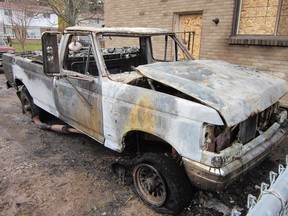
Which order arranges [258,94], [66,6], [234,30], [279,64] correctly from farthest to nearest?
[66,6] < [234,30] < [279,64] < [258,94]

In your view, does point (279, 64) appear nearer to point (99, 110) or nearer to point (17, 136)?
point (99, 110)

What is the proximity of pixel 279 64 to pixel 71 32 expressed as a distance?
14.9 feet

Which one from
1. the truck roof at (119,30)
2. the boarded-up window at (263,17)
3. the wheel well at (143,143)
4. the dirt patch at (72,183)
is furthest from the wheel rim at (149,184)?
the boarded-up window at (263,17)

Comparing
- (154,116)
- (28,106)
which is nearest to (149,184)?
(154,116)

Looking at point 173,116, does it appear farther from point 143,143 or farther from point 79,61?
point 79,61

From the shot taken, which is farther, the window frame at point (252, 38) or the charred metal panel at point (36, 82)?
the window frame at point (252, 38)

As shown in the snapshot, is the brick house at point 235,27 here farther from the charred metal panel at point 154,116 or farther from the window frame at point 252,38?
the charred metal panel at point 154,116

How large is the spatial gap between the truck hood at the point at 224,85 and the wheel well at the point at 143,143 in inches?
28.7

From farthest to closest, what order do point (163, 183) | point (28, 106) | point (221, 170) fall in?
1. point (28, 106)
2. point (163, 183)
3. point (221, 170)

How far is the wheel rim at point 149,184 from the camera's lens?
111 inches

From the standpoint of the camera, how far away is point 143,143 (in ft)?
10.8

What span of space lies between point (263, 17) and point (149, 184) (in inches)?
203

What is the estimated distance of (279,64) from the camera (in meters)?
5.84

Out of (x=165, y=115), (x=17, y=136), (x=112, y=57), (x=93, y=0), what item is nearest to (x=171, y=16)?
(x=112, y=57)
